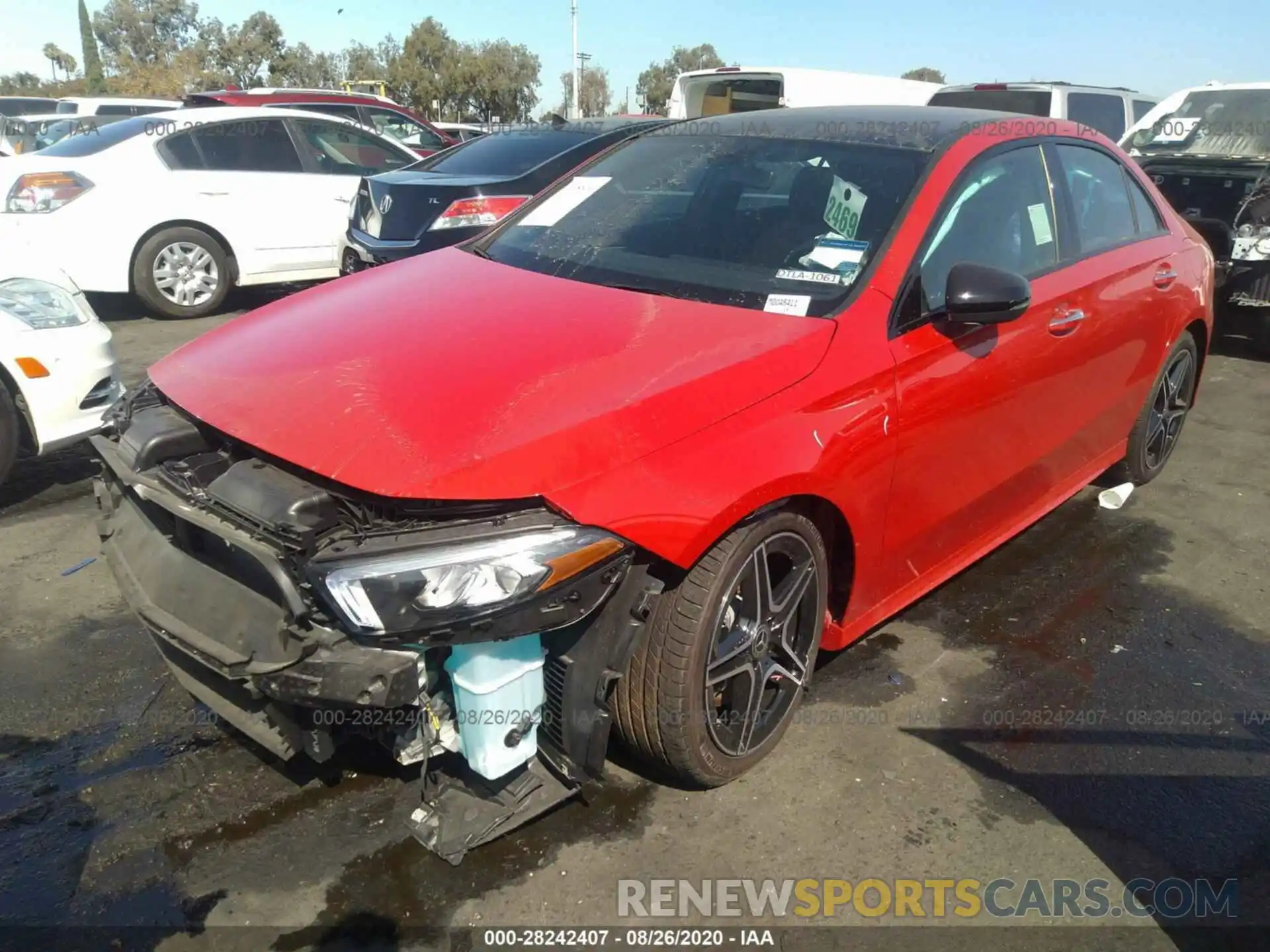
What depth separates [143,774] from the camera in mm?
2674

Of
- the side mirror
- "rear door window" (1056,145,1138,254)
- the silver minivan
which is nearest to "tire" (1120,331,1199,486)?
"rear door window" (1056,145,1138,254)

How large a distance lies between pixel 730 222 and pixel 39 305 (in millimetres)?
3173

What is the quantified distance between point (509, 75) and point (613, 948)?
163 ft

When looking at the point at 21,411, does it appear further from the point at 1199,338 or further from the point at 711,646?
the point at 1199,338

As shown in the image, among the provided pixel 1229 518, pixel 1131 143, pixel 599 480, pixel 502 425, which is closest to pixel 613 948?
pixel 599 480

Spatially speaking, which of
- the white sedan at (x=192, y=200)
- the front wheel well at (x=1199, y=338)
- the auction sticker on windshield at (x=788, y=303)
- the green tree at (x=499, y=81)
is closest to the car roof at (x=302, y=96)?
the white sedan at (x=192, y=200)

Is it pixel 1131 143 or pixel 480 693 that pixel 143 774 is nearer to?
pixel 480 693

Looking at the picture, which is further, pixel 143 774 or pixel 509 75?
pixel 509 75

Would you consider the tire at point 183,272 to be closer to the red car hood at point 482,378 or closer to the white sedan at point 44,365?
the white sedan at point 44,365

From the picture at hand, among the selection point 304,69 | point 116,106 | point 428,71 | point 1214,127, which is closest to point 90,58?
point 304,69

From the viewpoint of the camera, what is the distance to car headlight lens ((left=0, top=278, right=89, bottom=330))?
4.29 meters

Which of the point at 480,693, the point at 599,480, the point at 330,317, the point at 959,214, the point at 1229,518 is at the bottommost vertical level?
the point at 1229,518

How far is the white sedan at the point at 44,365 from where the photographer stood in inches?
166

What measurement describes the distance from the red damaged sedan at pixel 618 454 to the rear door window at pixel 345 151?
6.03 m
